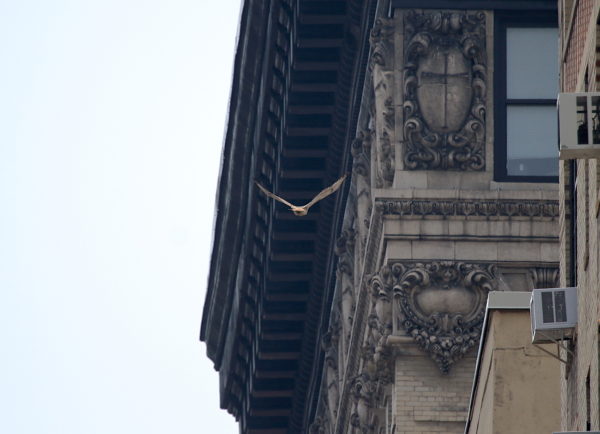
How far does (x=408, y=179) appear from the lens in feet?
153

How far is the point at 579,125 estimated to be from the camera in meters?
25.4

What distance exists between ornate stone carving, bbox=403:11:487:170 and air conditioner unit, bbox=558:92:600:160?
21.0 metres

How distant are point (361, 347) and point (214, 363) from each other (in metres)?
31.7

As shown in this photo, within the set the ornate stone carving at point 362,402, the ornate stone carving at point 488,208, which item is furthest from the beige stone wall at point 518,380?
the ornate stone carving at point 362,402

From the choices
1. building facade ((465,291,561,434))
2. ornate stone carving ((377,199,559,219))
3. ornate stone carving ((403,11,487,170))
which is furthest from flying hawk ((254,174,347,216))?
building facade ((465,291,561,434))

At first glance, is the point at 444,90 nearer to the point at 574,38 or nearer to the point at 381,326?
the point at 381,326

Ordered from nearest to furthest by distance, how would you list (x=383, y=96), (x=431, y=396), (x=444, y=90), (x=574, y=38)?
(x=574, y=38)
(x=431, y=396)
(x=444, y=90)
(x=383, y=96)

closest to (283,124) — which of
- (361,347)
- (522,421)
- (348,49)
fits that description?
(348,49)

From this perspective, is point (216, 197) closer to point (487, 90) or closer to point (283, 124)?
point (283, 124)

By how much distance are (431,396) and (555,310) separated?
1743 centimetres

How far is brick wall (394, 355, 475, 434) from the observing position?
45.3 metres

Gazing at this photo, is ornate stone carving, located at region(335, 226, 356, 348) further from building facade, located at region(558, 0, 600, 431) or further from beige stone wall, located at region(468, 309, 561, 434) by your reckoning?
building facade, located at region(558, 0, 600, 431)

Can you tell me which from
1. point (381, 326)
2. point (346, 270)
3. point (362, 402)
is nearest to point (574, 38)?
point (381, 326)

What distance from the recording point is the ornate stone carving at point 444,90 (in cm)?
4659
